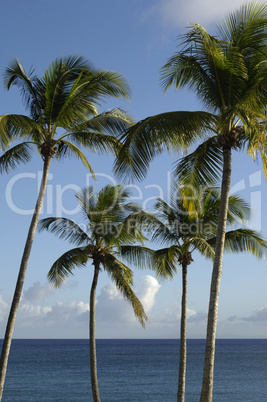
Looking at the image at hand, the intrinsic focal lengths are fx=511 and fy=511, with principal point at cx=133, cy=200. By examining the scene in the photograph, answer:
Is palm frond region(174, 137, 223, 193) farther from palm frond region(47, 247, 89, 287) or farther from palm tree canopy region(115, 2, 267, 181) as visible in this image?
palm frond region(47, 247, 89, 287)

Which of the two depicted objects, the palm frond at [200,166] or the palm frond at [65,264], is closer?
the palm frond at [200,166]

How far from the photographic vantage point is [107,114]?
13953 mm

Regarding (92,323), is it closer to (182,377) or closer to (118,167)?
(182,377)

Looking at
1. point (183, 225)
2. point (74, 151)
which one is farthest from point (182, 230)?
point (74, 151)

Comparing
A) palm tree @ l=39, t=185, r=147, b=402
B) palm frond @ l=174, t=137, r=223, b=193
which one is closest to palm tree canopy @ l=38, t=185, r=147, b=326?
palm tree @ l=39, t=185, r=147, b=402

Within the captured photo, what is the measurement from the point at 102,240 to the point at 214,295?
9154 mm

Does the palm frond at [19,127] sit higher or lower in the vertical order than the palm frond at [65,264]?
higher

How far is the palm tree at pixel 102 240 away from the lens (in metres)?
18.1

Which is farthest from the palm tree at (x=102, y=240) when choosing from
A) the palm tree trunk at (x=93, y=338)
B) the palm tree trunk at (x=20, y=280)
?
the palm tree trunk at (x=20, y=280)

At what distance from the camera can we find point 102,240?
736 inches

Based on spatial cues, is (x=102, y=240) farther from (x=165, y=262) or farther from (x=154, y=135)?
(x=154, y=135)

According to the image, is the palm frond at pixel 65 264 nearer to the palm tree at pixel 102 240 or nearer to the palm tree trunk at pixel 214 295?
the palm tree at pixel 102 240

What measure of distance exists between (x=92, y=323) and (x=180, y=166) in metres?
9.21

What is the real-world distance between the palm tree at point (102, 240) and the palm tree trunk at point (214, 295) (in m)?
7.29
